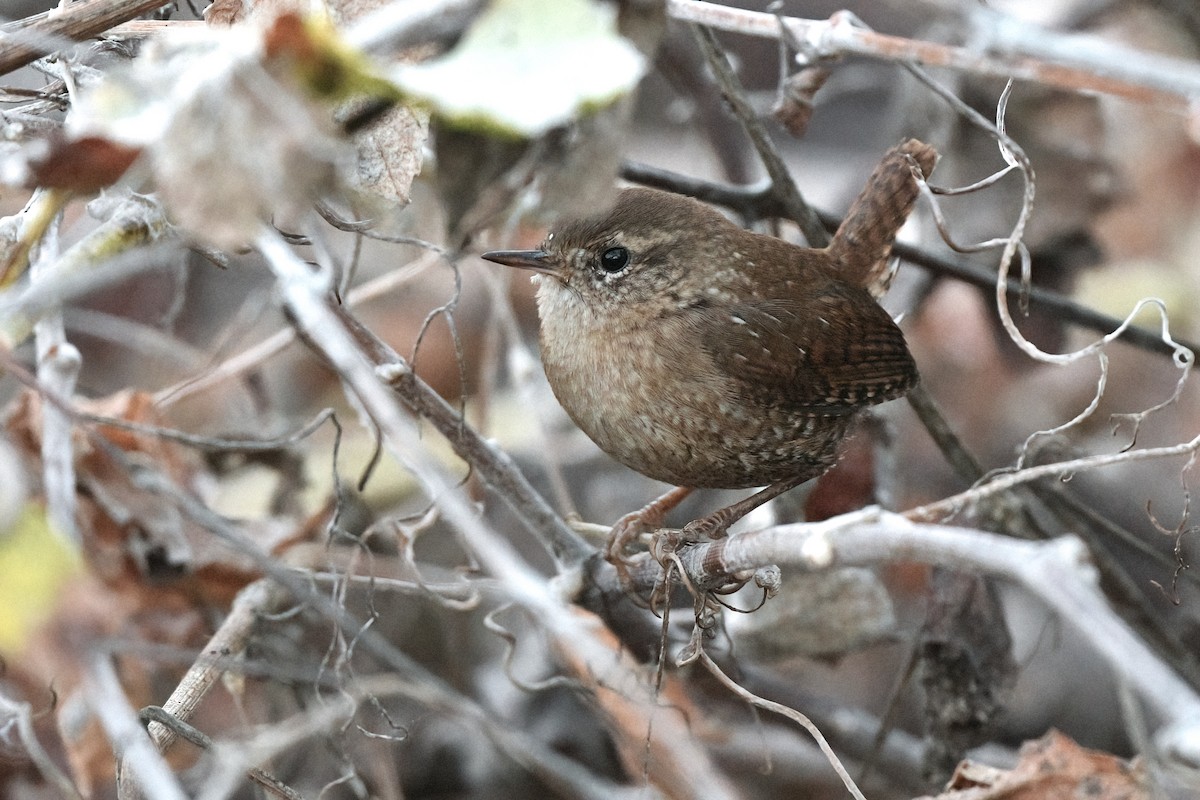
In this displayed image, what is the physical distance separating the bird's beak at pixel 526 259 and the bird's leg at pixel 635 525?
618mm

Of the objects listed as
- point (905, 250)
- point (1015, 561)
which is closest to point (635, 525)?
point (905, 250)

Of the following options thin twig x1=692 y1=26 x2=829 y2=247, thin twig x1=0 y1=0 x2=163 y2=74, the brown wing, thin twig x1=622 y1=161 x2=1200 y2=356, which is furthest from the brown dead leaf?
thin twig x1=0 y1=0 x2=163 y2=74

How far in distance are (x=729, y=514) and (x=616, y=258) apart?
2.17 ft

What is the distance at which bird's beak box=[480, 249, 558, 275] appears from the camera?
8.67ft

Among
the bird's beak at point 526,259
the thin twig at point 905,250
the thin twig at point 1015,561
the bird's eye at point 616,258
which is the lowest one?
the thin twig at point 905,250

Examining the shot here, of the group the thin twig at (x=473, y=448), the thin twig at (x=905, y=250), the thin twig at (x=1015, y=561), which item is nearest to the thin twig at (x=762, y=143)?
the thin twig at (x=905, y=250)

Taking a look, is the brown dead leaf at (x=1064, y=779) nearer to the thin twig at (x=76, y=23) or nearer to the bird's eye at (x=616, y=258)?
the bird's eye at (x=616, y=258)

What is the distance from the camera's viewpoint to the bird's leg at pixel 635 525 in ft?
8.86

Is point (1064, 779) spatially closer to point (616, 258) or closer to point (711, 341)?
point (711, 341)

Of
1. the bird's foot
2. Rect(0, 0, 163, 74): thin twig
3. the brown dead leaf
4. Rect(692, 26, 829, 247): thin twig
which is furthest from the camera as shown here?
Rect(692, 26, 829, 247): thin twig

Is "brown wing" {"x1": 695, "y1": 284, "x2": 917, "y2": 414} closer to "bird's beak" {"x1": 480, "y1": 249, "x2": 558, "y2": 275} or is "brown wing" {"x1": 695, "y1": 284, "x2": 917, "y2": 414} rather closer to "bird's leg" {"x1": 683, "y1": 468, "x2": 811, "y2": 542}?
"bird's leg" {"x1": 683, "y1": 468, "x2": 811, "y2": 542}

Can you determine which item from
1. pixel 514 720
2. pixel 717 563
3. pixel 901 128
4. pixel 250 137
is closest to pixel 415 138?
pixel 250 137

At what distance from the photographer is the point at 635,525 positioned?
291 cm

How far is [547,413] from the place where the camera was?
446 centimetres
